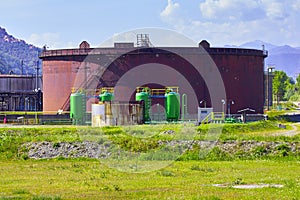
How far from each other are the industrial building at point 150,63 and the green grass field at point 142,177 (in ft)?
97.6

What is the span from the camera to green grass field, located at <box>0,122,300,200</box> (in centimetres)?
1953

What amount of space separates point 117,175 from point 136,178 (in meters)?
1.42

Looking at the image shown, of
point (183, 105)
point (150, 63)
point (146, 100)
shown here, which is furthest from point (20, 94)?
point (146, 100)

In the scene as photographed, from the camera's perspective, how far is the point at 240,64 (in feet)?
237

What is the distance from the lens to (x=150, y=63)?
68875 millimetres

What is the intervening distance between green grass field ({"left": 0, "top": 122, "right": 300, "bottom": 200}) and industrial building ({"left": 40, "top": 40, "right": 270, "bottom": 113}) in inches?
1171

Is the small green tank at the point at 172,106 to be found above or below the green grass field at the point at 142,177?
above

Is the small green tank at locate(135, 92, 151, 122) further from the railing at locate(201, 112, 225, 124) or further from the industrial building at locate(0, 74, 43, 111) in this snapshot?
the industrial building at locate(0, 74, 43, 111)

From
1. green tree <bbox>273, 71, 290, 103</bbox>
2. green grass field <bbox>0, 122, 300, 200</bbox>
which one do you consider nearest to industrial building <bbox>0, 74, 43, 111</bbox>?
green grass field <bbox>0, 122, 300, 200</bbox>

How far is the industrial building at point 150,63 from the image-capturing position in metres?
69.2

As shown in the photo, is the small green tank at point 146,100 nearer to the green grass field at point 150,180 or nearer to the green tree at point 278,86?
the green grass field at point 150,180

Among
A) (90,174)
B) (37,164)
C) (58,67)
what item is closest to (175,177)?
(90,174)

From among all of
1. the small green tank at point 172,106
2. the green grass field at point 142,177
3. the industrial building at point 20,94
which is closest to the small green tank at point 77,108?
the small green tank at point 172,106

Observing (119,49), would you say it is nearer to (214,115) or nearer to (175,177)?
(214,115)
